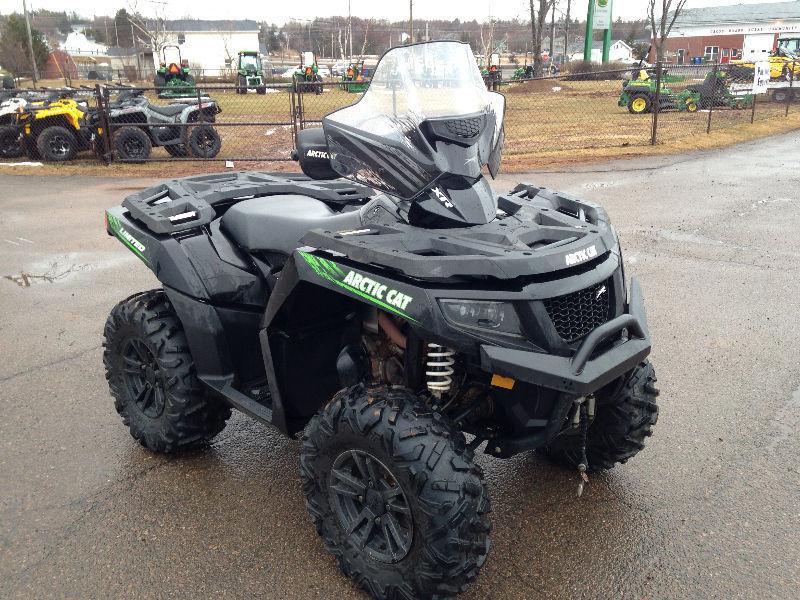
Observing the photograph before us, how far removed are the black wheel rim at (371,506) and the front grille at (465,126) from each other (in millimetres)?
1209

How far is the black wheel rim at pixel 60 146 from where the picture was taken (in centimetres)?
1388

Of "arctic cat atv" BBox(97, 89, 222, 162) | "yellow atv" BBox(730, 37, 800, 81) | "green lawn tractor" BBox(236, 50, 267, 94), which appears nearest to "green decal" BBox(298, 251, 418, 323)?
"arctic cat atv" BBox(97, 89, 222, 162)

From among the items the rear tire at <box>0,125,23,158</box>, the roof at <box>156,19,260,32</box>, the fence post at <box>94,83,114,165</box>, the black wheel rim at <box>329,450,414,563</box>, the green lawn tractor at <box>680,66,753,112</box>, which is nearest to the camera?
the black wheel rim at <box>329,450,414,563</box>

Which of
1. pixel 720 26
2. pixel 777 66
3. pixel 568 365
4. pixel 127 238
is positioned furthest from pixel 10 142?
pixel 720 26

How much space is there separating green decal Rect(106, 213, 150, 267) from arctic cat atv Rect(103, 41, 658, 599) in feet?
0.07

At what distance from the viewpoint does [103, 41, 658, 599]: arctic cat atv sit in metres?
2.35

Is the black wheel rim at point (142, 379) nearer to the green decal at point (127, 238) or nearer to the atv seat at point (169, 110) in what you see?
the green decal at point (127, 238)

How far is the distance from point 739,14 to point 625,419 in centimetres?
8207

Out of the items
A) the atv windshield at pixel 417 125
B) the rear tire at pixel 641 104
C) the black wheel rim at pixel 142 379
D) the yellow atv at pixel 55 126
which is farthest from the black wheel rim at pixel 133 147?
the rear tire at pixel 641 104

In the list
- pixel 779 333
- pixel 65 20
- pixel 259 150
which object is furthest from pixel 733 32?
pixel 65 20

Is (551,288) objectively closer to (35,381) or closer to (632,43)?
(35,381)

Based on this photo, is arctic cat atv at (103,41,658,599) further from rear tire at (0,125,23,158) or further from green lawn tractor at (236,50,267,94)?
green lawn tractor at (236,50,267,94)

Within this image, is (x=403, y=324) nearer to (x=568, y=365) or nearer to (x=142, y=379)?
(x=568, y=365)

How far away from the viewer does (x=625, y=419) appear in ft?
10.2
